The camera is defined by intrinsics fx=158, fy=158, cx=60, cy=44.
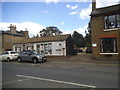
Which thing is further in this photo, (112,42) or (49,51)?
(49,51)

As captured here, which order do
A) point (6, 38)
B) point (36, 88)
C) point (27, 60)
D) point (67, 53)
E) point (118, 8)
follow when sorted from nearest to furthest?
1. point (36, 88)
2. point (118, 8)
3. point (27, 60)
4. point (67, 53)
5. point (6, 38)

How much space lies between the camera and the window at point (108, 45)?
20636 millimetres

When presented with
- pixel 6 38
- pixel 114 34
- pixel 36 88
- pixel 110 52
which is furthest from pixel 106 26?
pixel 6 38

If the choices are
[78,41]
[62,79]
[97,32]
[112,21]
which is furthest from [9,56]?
[78,41]

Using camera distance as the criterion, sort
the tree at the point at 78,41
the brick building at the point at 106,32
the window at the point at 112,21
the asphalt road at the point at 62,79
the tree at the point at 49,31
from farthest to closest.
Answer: the tree at the point at 49,31, the tree at the point at 78,41, the window at the point at 112,21, the brick building at the point at 106,32, the asphalt road at the point at 62,79

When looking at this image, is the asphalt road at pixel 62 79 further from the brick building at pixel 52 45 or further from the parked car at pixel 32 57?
the brick building at pixel 52 45

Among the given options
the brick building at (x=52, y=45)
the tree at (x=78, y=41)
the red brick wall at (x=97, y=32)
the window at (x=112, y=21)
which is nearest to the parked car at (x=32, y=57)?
the brick building at (x=52, y=45)

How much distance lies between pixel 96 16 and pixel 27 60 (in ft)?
37.6

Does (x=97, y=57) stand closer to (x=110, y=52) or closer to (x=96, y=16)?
(x=110, y=52)

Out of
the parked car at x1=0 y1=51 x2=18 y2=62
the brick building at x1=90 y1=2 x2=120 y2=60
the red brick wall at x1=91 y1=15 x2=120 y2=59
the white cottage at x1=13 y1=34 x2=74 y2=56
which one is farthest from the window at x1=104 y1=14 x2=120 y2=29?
the parked car at x1=0 y1=51 x2=18 y2=62

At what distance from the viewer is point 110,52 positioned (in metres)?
20.9

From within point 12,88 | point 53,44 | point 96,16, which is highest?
point 96,16

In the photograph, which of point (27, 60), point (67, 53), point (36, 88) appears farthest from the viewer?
point (67, 53)

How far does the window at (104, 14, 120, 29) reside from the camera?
20.8 metres
